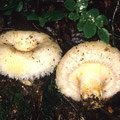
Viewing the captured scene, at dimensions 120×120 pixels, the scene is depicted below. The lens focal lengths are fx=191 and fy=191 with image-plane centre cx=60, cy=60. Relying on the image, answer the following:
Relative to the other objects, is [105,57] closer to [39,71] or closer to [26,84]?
[39,71]

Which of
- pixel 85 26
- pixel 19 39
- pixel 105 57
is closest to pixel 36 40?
pixel 19 39

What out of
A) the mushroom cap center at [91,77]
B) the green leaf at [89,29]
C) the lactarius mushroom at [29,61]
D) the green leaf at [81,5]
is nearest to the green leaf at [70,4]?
the green leaf at [81,5]

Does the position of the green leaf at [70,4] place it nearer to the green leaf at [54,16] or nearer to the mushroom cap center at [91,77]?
the green leaf at [54,16]

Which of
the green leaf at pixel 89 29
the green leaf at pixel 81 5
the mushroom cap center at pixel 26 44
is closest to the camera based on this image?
the green leaf at pixel 89 29

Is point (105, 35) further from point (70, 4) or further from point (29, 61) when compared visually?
point (29, 61)

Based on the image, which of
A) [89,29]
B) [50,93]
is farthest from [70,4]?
[50,93]
